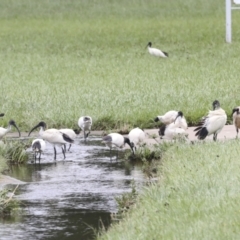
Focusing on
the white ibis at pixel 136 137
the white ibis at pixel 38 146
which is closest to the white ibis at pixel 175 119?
the white ibis at pixel 136 137

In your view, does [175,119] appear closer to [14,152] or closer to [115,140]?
[115,140]

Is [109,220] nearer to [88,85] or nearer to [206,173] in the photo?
[206,173]

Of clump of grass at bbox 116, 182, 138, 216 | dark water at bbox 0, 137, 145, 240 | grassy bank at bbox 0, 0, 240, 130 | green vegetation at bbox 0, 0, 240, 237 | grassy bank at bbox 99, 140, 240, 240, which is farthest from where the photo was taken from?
grassy bank at bbox 0, 0, 240, 130

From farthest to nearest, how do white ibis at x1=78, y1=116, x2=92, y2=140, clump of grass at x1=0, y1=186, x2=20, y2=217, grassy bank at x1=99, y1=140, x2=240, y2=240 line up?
white ibis at x1=78, y1=116, x2=92, y2=140, clump of grass at x1=0, y1=186, x2=20, y2=217, grassy bank at x1=99, y1=140, x2=240, y2=240

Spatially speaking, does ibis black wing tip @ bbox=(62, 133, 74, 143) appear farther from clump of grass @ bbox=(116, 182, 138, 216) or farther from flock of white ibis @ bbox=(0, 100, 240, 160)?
clump of grass @ bbox=(116, 182, 138, 216)

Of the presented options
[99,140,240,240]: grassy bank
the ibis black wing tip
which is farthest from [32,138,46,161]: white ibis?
[99,140,240,240]: grassy bank

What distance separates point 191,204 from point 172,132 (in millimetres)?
4024

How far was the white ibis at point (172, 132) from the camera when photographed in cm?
1066

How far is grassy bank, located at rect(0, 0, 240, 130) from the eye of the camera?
44.3ft

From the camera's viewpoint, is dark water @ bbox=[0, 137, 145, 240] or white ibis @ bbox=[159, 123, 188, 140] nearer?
dark water @ bbox=[0, 137, 145, 240]

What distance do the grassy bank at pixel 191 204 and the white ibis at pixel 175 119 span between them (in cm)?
200

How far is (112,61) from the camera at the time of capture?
21.7 m

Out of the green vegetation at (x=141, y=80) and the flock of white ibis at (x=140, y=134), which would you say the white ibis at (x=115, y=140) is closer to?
the flock of white ibis at (x=140, y=134)

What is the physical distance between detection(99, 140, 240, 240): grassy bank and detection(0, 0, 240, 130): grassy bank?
4.11 meters
